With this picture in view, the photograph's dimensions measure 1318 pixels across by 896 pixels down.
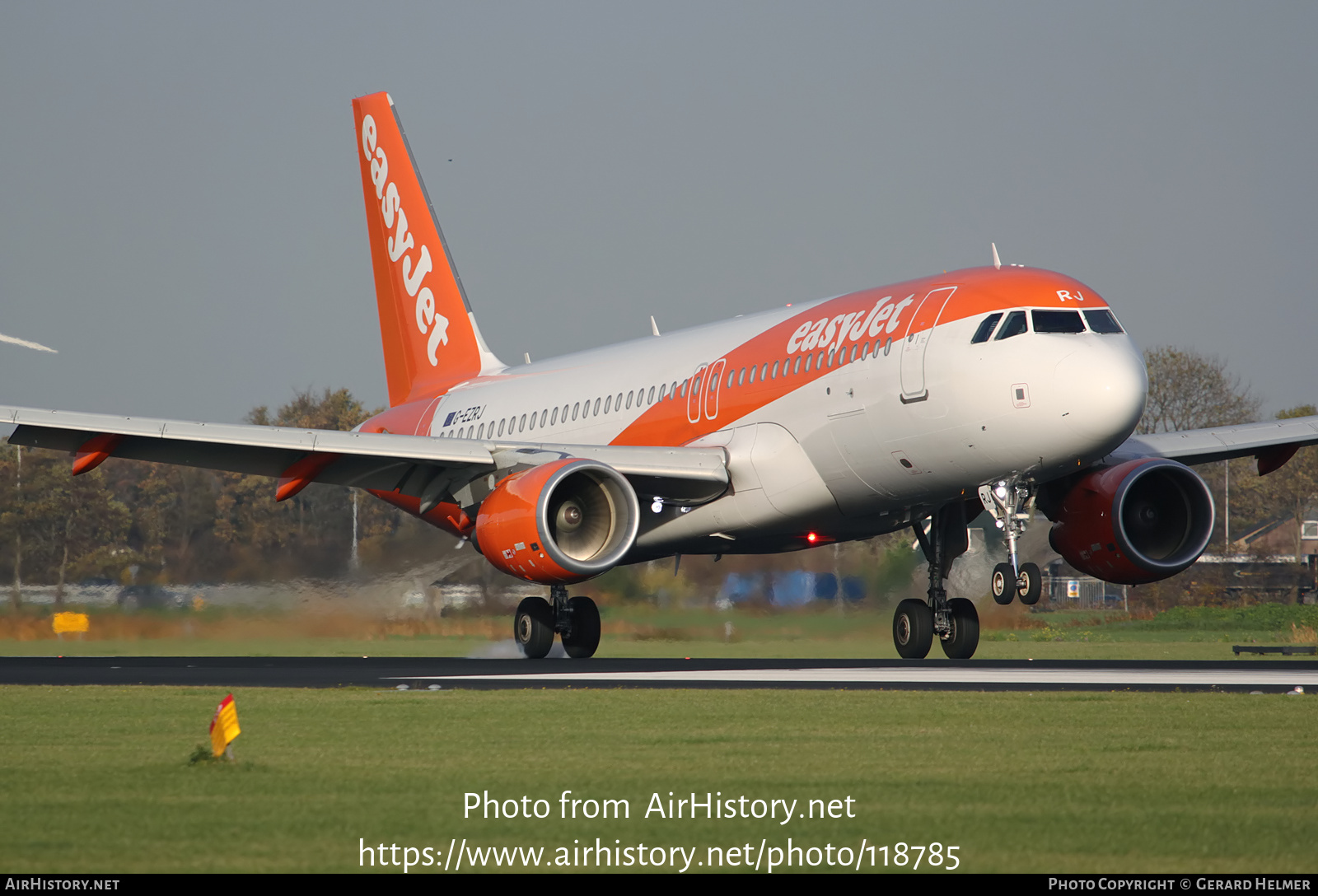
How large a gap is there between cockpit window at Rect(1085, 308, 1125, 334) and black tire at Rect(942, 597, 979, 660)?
17.3ft

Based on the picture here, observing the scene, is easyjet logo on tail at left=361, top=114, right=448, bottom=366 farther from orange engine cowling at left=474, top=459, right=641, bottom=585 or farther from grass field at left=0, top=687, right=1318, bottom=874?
grass field at left=0, top=687, right=1318, bottom=874

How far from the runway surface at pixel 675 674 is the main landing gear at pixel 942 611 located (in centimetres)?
95

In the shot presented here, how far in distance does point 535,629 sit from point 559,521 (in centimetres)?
395

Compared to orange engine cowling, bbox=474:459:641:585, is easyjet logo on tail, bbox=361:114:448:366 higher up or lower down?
higher up

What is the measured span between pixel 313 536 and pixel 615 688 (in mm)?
15023

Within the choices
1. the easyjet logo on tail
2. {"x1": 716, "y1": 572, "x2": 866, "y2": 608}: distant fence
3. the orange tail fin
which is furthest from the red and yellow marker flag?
the easyjet logo on tail

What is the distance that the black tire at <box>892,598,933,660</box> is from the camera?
81.9 ft

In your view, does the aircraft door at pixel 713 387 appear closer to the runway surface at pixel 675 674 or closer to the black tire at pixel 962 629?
the runway surface at pixel 675 674

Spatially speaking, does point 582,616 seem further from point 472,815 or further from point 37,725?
point 472,815

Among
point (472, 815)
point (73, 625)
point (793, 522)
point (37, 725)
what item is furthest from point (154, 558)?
point (472, 815)

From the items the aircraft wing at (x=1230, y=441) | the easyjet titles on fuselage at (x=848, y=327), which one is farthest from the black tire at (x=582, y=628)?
the aircraft wing at (x=1230, y=441)

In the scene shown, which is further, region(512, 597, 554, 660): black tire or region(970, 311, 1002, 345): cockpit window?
region(512, 597, 554, 660): black tire

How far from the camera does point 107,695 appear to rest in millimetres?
16281

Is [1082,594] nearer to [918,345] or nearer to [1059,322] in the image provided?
[918,345]
